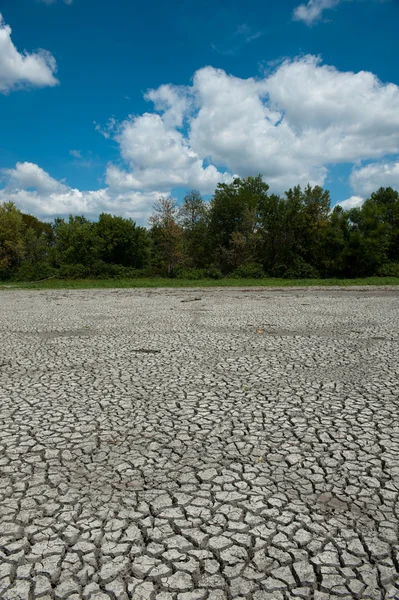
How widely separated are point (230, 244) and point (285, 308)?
27561 mm

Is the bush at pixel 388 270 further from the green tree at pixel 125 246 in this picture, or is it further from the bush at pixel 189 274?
the green tree at pixel 125 246

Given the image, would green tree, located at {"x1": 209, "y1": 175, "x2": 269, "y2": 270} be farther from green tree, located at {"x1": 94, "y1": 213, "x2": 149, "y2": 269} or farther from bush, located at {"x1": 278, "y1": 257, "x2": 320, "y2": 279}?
green tree, located at {"x1": 94, "y1": 213, "x2": 149, "y2": 269}

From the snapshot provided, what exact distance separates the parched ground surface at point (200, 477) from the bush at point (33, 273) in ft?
112

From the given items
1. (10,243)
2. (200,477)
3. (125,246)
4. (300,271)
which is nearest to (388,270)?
(300,271)

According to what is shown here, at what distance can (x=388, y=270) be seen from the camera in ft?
121

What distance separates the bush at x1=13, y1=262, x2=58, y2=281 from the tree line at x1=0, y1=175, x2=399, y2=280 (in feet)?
0.29

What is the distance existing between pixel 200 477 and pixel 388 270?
38001mm

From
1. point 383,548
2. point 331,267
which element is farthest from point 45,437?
point 331,267

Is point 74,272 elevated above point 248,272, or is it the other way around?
point 74,272

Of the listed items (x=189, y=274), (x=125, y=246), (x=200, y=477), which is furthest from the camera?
(x=125, y=246)

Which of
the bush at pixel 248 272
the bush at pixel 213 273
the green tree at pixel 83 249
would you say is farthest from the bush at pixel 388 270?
the green tree at pixel 83 249

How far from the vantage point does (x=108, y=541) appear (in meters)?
2.44

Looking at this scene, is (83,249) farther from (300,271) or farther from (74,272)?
(300,271)

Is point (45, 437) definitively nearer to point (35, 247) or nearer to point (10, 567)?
point (10, 567)
